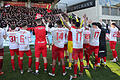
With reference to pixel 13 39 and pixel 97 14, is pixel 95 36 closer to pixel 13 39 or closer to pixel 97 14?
pixel 13 39

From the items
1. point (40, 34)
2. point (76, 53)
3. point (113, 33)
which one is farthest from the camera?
point (113, 33)

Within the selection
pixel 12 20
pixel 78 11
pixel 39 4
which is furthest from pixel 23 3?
pixel 78 11

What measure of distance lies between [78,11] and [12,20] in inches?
855

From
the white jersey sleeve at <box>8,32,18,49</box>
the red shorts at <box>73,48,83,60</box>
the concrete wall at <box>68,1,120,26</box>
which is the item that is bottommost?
the red shorts at <box>73,48,83,60</box>

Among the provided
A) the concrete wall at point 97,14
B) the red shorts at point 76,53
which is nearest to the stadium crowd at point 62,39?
the red shorts at point 76,53

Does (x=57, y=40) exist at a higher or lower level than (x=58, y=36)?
lower

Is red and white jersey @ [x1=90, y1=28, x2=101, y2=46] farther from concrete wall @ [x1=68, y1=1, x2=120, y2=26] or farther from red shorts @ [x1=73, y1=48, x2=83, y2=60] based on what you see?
concrete wall @ [x1=68, y1=1, x2=120, y2=26]

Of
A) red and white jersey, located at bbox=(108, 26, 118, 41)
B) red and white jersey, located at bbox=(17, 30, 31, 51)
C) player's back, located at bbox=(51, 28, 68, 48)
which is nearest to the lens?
player's back, located at bbox=(51, 28, 68, 48)

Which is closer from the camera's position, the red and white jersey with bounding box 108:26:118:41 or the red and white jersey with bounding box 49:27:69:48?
the red and white jersey with bounding box 49:27:69:48

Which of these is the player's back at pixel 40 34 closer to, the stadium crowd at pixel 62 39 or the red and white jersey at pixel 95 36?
the stadium crowd at pixel 62 39

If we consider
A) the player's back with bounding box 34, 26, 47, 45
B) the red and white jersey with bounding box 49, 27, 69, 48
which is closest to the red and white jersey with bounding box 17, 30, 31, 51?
the player's back with bounding box 34, 26, 47, 45

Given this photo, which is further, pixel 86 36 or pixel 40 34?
pixel 86 36

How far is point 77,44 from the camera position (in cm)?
445

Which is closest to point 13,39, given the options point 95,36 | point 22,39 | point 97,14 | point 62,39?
point 22,39
